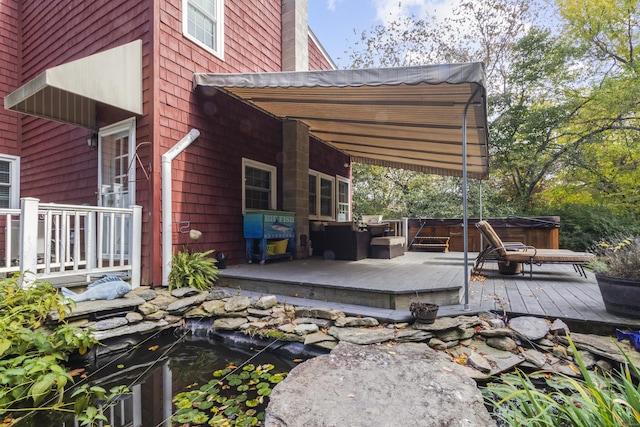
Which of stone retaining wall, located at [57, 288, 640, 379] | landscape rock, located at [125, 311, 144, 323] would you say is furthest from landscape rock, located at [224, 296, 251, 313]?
landscape rock, located at [125, 311, 144, 323]

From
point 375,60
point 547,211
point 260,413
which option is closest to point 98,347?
point 260,413

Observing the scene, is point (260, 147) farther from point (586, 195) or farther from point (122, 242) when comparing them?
point (586, 195)

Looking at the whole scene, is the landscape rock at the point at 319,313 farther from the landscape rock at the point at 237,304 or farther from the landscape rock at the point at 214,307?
the landscape rock at the point at 214,307

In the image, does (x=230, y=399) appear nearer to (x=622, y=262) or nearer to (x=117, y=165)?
(x=622, y=262)

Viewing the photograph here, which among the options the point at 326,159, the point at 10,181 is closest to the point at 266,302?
the point at 326,159

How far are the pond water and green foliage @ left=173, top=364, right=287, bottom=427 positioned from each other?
104 mm

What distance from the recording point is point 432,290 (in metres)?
3.42

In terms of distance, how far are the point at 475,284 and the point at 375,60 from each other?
46.4ft

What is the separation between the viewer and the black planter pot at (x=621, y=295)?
279cm

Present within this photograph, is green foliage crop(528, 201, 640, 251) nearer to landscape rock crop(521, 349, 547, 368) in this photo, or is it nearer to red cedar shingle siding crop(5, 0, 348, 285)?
landscape rock crop(521, 349, 547, 368)

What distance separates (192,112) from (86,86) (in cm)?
139

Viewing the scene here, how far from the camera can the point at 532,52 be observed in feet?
39.0

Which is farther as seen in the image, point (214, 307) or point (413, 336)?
point (214, 307)

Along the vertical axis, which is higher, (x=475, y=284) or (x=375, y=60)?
(x=375, y=60)
